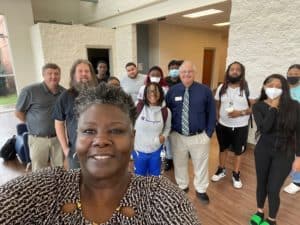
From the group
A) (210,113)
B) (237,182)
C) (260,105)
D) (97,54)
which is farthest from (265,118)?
(97,54)

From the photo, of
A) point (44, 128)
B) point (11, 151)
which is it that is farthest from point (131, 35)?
point (44, 128)

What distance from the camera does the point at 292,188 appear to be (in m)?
2.54

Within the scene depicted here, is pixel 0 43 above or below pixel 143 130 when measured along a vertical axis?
above

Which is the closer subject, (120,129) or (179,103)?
(120,129)

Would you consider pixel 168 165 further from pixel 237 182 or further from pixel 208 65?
pixel 208 65

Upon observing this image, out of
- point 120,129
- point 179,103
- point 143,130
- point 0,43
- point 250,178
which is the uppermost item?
point 0,43

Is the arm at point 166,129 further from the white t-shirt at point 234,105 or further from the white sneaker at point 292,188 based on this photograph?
the white sneaker at point 292,188

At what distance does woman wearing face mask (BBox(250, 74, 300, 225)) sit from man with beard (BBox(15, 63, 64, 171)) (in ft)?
6.69

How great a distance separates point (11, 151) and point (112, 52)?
4.93 metres

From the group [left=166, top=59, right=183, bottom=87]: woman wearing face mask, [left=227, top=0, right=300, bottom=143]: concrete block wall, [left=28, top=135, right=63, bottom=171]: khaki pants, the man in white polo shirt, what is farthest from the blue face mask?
[left=28, top=135, right=63, bottom=171]: khaki pants

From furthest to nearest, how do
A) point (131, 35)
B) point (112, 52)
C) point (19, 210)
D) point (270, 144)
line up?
1. point (112, 52)
2. point (131, 35)
3. point (270, 144)
4. point (19, 210)

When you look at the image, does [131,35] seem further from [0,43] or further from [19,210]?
[19,210]

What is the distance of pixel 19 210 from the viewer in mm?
679

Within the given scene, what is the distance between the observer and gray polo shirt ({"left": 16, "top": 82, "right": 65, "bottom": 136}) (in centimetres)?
220
